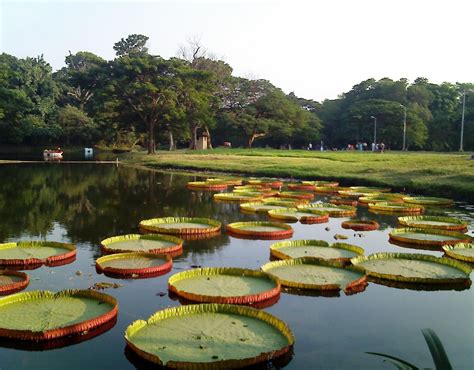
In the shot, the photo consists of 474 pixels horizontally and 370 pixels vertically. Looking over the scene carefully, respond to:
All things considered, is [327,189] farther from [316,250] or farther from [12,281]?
[12,281]

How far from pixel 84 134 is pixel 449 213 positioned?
157 ft

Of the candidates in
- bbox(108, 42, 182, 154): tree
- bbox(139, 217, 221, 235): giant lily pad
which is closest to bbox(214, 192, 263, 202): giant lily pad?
bbox(139, 217, 221, 235): giant lily pad

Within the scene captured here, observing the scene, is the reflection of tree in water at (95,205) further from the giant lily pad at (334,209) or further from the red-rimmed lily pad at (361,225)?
the red-rimmed lily pad at (361,225)

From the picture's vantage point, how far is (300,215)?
48.3ft

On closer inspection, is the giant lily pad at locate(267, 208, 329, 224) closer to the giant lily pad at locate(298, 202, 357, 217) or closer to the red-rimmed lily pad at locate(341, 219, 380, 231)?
the giant lily pad at locate(298, 202, 357, 217)

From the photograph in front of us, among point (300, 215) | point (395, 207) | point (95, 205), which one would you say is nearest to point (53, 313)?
point (300, 215)

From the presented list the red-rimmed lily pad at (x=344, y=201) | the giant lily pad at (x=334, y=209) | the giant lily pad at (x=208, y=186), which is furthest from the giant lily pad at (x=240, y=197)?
the giant lily pad at (x=208, y=186)

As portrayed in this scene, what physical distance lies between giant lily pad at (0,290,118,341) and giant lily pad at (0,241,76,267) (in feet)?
7.86

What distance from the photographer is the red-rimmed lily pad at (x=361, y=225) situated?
43.1 feet

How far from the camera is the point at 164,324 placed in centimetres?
588

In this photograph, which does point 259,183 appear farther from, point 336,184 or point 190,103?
point 190,103

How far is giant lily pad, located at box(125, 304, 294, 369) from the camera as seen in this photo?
199 inches

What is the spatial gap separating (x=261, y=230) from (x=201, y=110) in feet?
105

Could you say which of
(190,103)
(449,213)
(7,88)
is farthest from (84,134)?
(449,213)
